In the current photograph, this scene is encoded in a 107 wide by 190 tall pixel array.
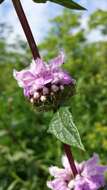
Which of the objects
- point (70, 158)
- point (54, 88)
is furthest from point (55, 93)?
point (70, 158)

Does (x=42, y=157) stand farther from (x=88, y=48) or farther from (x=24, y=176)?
(x=88, y=48)

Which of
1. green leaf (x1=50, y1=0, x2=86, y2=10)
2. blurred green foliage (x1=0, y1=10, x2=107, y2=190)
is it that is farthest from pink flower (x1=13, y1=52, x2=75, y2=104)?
blurred green foliage (x1=0, y1=10, x2=107, y2=190)

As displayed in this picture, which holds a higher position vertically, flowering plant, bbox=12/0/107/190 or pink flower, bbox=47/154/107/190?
flowering plant, bbox=12/0/107/190

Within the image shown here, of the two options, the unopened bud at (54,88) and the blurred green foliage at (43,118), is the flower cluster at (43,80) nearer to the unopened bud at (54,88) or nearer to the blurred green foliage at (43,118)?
the unopened bud at (54,88)

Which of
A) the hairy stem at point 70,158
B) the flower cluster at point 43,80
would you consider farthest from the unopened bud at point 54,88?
the hairy stem at point 70,158

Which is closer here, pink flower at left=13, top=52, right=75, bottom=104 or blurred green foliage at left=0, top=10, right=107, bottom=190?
pink flower at left=13, top=52, right=75, bottom=104

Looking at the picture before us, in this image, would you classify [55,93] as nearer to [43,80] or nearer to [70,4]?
[43,80]

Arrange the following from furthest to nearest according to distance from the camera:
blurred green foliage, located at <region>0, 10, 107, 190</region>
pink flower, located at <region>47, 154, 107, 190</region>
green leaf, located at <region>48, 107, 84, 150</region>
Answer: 1. blurred green foliage, located at <region>0, 10, 107, 190</region>
2. pink flower, located at <region>47, 154, 107, 190</region>
3. green leaf, located at <region>48, 107, 84, 150</region>

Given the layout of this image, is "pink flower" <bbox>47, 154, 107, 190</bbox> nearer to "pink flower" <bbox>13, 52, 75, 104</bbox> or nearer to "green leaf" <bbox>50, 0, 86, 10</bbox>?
"pink flower" <bbox>13, 52, 75, 104</bbox>
